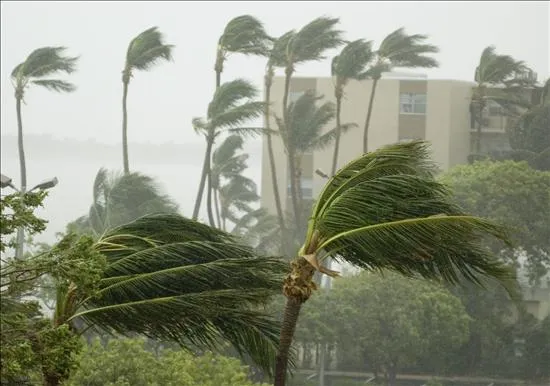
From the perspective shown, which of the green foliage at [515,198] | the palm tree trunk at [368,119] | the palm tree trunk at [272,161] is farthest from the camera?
the palm tree trunk at [368,119]

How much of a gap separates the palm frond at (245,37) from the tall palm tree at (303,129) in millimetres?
1682

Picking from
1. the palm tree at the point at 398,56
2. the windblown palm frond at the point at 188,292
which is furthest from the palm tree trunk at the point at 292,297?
the palm tree at the point at 398,56

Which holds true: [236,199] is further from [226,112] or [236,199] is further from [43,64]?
[43,64]

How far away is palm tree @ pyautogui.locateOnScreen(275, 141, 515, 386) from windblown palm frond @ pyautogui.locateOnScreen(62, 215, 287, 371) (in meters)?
0.22

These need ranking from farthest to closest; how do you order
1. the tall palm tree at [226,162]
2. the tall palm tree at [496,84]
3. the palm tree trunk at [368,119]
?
the tall palm tree at [226,162] → the palm tree trunk at [368,119] → the tall palm tree at [496,84]

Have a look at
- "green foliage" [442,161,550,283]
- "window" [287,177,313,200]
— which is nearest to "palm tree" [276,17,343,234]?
"window" [287,177,313,200]

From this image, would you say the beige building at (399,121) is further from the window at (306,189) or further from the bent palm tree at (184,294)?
the bent palm tree at (184,294)

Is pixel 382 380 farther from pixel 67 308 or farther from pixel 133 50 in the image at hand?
pixel 67 308

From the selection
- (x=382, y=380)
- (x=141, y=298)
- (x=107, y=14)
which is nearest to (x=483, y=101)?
(x=382, y=380)

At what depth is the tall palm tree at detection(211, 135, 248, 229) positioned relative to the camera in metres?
33.1

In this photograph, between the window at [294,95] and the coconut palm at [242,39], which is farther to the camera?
the window at [294,95]

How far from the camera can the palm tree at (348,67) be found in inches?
1284

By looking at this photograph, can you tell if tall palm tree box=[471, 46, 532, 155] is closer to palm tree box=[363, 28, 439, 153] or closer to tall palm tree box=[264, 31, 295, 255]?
palm tree box=[363, 28, 439, 153]

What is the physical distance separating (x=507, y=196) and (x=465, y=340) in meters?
3.08
